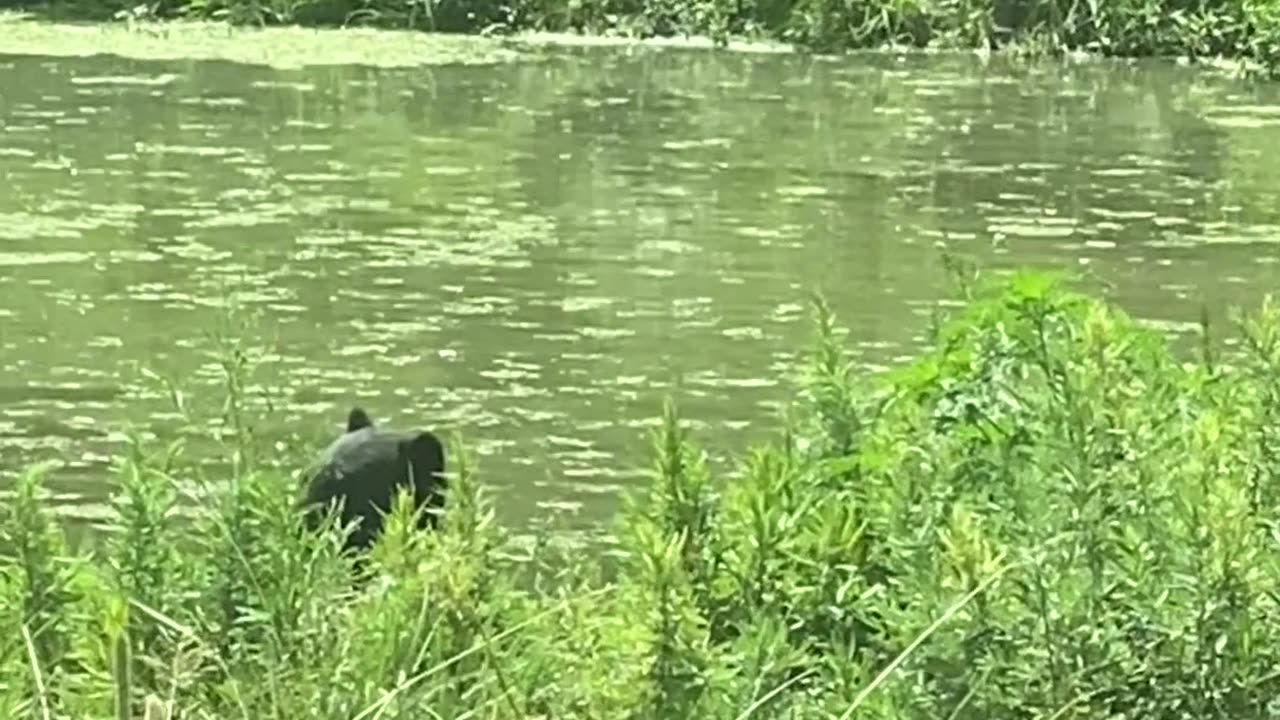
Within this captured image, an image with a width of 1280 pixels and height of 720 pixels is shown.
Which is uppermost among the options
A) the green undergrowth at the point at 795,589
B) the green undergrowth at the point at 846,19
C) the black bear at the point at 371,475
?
the green undergrowth at the point at 795,589

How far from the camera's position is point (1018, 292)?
14.2 ft

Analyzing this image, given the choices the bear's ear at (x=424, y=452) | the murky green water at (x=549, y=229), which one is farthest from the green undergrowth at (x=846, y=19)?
the bear's ear at (x=424, y=452)

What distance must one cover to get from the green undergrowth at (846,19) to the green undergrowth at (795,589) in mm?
18503

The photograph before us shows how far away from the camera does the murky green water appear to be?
881cm

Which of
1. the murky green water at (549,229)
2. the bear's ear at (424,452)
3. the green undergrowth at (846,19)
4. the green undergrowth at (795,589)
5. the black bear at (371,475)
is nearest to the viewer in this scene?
the green undergrowth at (795,589)

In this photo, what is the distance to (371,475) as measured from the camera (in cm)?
517

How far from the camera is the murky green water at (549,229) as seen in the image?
881 centimetres

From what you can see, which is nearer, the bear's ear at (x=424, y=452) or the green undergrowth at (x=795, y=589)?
the green undergrowth at (x=795, y=589)

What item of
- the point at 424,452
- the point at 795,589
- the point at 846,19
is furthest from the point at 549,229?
the point at 846,19

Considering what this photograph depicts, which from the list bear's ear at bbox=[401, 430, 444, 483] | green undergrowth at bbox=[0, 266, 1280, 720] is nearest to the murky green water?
bear's ear at bbox=[401, 430, 444, 483]

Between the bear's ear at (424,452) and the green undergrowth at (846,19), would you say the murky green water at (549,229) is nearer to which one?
the bear's ear at (424,452)

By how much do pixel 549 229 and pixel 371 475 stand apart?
750 centimetres

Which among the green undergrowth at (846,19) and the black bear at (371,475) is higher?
the black bear at (371,475)

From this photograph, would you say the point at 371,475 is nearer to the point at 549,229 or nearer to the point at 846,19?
the point at 549,229
